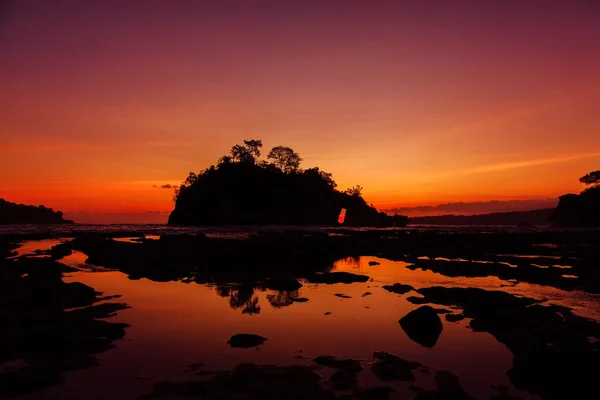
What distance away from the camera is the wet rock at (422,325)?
11.4 meters

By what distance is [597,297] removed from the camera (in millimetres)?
16703

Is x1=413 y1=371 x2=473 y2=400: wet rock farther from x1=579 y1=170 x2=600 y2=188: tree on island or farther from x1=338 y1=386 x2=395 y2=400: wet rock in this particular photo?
x1=579 y1=170 x2=600 y2=188: tree on island

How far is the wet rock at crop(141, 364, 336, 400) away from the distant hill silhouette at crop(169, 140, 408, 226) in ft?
490

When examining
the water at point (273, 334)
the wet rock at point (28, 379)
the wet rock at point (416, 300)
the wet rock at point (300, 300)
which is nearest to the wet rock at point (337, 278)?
the water at point (273, 334)

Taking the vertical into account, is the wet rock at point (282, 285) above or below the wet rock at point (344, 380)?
above

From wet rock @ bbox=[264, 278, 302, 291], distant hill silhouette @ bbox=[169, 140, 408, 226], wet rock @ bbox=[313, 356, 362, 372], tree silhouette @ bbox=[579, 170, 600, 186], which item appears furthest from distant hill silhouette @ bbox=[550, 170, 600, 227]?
wet rock @ bbox=[313, 356, 362, 372]

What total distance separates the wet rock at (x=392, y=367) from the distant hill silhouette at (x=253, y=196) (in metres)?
149

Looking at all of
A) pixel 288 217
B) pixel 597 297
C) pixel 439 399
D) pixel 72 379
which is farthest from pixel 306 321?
pixel 288 217

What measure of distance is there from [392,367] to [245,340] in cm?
406

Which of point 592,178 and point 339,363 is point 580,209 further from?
point 339,363

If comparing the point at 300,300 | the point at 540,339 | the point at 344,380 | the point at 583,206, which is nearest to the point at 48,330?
the point at 344,380

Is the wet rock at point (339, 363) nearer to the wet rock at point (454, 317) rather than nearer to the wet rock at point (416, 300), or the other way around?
the wet rock at point (454, 317)

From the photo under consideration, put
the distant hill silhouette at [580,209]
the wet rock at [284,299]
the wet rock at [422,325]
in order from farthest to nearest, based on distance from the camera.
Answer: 1. the distant hill silhouette at [580,209]
2. the wet rock at [284,299]
3. the wet rock at [422,325]

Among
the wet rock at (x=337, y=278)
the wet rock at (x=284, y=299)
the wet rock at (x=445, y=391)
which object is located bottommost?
the wet rock at (x=445, y=391)
